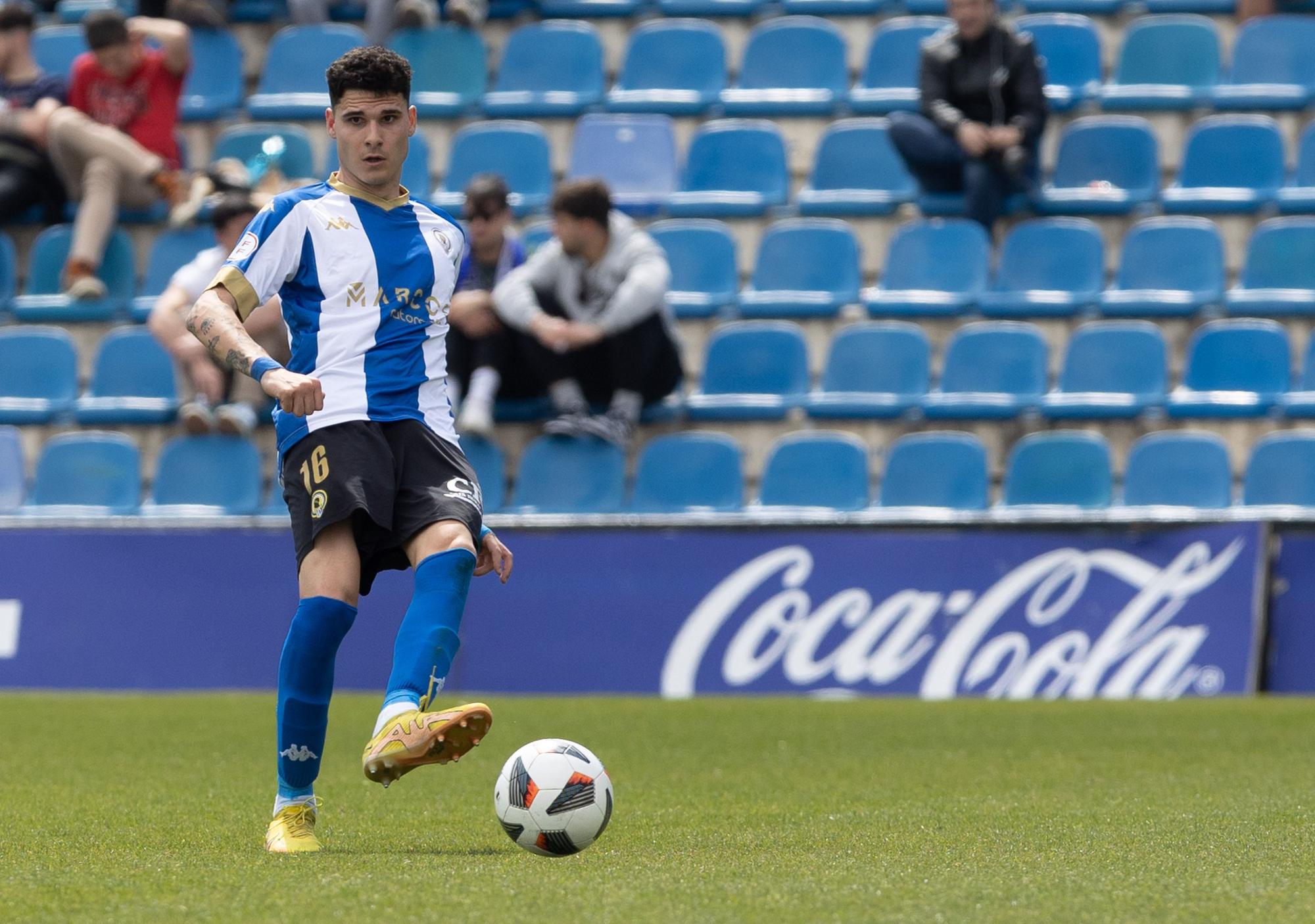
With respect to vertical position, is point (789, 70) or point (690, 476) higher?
point (789, 70)

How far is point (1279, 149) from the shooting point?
1123cm

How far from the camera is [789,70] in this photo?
12570 millimetres

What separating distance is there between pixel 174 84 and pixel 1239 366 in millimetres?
6936

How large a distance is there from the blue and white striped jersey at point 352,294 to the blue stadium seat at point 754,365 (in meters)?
6.04

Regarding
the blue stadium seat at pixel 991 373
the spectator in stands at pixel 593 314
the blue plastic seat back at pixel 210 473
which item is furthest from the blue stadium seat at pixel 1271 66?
the blue plastic seat back at pixel 210 473

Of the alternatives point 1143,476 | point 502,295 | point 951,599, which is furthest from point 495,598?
point 1143,476

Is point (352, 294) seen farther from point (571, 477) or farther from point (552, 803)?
point (571, 477)

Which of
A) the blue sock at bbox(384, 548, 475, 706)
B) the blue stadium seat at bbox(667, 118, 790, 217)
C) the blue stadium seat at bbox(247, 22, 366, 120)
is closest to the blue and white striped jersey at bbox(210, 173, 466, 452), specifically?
the blue sock at bbox(384, 548, 475, 706)

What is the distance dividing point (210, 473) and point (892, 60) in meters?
5.21

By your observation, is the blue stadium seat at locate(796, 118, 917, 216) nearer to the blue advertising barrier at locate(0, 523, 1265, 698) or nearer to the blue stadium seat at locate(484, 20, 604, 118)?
the blue stadium seat at locate(484, 20, 604, 118)

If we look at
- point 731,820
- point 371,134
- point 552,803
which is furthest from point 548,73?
point 552,803

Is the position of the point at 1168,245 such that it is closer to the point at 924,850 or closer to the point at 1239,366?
the point at 1239,366

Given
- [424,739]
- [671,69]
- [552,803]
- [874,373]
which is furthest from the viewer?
[671,69]

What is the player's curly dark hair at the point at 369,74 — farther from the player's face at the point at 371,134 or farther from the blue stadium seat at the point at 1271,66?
the blue stadium seat at the point at 1271,66
